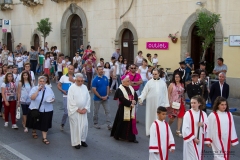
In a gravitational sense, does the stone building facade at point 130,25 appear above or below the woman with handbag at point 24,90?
above

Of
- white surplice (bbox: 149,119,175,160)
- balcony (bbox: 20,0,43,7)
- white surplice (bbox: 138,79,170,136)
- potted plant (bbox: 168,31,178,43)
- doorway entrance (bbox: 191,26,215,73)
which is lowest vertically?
white surplice (bbox: 149,119,175,160)

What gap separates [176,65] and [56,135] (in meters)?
8.52

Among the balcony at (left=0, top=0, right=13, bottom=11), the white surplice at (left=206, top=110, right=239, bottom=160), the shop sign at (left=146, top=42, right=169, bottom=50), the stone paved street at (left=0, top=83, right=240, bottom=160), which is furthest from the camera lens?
the balcony at (left=0, top=0, right=13, bottom=11)

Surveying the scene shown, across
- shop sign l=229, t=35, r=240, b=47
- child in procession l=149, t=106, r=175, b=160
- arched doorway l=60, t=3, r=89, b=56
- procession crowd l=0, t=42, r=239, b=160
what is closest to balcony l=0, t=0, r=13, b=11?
arched doorway l=60, t=3, r=89, b=56

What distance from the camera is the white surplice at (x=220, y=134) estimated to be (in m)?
5.85

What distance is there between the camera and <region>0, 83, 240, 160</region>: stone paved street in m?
7.11

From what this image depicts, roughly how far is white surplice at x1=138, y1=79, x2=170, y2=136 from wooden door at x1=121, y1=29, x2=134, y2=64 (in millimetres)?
9757

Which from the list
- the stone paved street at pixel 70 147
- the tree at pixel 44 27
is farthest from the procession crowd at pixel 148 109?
the tree at pixel 44 27

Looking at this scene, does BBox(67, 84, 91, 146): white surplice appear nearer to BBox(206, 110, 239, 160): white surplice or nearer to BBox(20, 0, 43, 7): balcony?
BBox(206, 110, 239, 160): white surplice

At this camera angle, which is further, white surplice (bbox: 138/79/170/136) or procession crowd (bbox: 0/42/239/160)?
white surplice (bbox: 138/79/170/136)

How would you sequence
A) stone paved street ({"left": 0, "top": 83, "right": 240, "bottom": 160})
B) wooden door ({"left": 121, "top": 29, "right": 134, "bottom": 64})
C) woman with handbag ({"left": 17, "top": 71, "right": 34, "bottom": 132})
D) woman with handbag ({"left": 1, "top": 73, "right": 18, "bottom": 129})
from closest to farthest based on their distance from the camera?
stone paved street ({"left": 0, "top": 83, "right": 240, "bottom": 160}) → woman with handbag ({"left": 17, "top": 71, "right": 34, "bottom": 132}) → woman with handbag ({"left": 1, "top": 73, "right": 18, "bottom": 129}) → wooden door ({"left": 121, "top": 29, "right": 134, "bottom": 64})

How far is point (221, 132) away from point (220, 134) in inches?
1.5

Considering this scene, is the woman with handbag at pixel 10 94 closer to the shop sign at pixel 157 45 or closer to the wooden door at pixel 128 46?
the shop sign at pixel 157 45

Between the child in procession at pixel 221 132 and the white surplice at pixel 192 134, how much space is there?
164 mm
